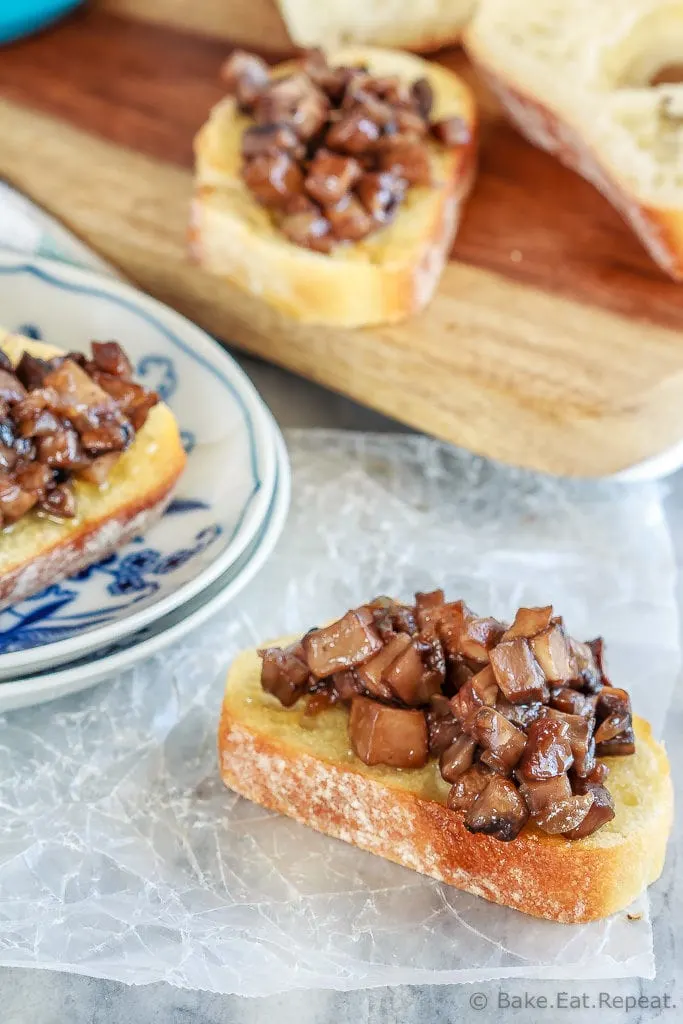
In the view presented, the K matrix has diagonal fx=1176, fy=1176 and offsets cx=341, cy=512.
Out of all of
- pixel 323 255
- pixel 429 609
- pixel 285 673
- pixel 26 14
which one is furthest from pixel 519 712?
pixel 26 14

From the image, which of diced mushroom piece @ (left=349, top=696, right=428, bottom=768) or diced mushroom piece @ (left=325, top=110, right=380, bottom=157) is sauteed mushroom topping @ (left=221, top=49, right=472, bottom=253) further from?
diced mushroom piece @ (left=349, top=696, right=428, bottom=768)

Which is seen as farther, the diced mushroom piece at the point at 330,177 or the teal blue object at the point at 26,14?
the teal blue object at the point at 26,14

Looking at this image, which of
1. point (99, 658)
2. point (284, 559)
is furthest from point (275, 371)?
point (99, 658)

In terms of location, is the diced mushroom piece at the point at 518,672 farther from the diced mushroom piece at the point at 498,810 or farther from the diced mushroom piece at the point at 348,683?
the diced mushroom piece at the point at 348,683

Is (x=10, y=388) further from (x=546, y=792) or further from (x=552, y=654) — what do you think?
(x=546, y=792)

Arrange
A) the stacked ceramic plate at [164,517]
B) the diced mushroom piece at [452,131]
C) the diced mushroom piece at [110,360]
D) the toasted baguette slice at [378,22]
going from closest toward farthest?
the stacked ceramic plate at [164,517] → the diced mushroom piece at [110,360] → the diced mushroom piece at [452,131] → the toasted baguette slice at [378,22]

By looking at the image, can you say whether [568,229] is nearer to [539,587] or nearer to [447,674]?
[539,587]

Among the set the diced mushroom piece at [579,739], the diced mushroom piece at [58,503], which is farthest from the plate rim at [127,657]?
the diced mushroom piece at [579,739]
